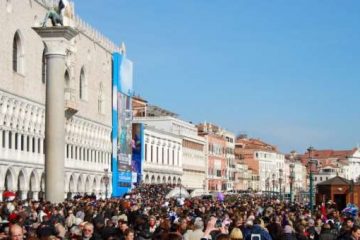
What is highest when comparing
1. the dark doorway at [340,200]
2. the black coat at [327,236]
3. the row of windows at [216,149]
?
the row of windows at [216,149]

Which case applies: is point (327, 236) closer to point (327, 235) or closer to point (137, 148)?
point (327, 235)

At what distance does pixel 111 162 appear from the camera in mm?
60844

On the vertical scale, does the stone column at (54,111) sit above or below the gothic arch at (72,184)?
above

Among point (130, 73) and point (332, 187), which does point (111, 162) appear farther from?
point (332, 187)

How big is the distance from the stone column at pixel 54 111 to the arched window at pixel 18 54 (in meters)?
19.2

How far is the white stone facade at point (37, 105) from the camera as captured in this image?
127ft

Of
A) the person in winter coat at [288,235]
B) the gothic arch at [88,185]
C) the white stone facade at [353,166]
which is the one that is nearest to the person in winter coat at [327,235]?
the person in winter coat at [288,235]

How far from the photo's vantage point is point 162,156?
251 feet

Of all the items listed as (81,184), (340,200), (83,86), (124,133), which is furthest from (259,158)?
(340,200)

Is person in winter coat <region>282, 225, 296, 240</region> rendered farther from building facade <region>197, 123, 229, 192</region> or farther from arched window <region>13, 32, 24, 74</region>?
building facade <region>197, 123, 229, 192</region>

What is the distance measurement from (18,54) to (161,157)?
36.5m

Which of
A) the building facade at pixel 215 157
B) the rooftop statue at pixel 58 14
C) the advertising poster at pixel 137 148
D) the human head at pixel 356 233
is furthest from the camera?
the building facade at pixel 215 157

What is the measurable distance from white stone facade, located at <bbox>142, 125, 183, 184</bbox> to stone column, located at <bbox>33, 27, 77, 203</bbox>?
156 feet

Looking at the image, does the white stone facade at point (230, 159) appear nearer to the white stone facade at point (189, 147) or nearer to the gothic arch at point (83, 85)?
the white stone facade at point (189, 147)
